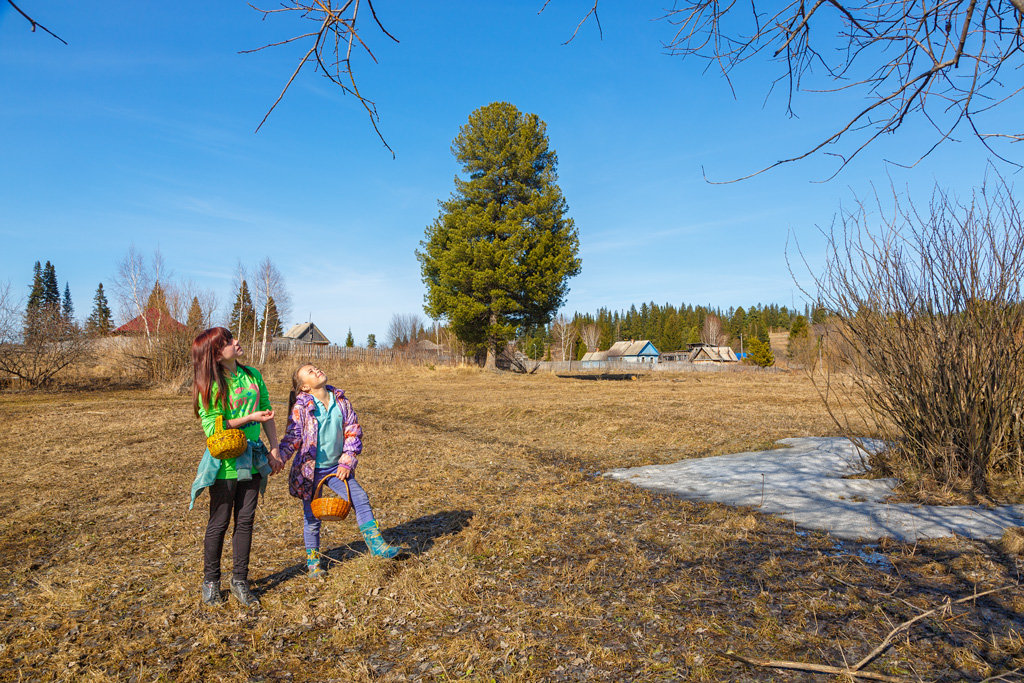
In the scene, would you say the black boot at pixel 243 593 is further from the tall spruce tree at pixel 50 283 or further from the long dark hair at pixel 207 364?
the tall spruce tree at pixel 50 283

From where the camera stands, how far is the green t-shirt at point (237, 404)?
3465 millimetres

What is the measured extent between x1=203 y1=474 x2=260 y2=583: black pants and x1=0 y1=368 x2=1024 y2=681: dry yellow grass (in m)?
0.27

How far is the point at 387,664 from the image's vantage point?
9.55ft

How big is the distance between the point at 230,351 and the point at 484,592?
2.28 m

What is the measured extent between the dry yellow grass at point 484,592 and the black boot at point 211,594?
3.1 inches

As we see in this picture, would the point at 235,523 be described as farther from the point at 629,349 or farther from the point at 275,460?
the point at 629,349

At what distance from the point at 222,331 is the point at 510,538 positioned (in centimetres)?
288

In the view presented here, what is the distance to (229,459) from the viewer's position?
137 inches

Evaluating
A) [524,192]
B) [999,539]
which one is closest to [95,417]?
[999,539]

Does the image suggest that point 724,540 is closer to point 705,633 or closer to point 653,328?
point 705,633

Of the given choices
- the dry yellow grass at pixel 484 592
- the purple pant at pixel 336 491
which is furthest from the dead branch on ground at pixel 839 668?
the purple pant at pixel 336 491

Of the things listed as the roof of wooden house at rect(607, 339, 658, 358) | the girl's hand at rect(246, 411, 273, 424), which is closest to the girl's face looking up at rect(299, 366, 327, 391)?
the girl's hand at rect(246, 411, 273, 424)

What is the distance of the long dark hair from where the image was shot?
11.2ft

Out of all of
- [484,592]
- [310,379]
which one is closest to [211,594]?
[310,379]
